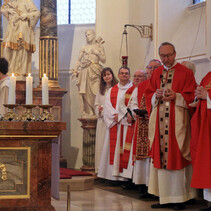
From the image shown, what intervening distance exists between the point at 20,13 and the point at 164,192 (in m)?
5.20

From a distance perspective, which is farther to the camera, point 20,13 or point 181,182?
point 20,13

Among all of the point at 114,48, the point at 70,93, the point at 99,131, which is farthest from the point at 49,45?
the point at 99,131

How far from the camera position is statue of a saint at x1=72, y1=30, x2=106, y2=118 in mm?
9055

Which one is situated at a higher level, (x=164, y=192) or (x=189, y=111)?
(x=189, y=111)

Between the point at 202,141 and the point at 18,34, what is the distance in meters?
5.20

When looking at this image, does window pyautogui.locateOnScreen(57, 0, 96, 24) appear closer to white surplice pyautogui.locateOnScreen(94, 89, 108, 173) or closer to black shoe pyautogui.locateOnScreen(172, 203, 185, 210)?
white surplice pyautogui.locateOnScreen(94, 89, 108, 173)

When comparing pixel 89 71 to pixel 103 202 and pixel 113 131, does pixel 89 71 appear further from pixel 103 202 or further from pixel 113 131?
pixel 103 202

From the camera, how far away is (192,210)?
216 inches

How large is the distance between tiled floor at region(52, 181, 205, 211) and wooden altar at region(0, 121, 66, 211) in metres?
1.22

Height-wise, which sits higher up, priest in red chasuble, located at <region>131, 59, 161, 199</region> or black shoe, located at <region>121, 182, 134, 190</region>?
priest in red chasuble, located at <region>131, 59, 161, 199</region>

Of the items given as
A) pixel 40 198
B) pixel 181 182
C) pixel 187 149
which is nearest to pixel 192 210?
pixel 181 182

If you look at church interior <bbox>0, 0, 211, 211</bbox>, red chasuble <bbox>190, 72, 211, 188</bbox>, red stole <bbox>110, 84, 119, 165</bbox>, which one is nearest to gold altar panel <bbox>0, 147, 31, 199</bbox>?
church interior <bbox>0, 0, 211, 211</bbox>

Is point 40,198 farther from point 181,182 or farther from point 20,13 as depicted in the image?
point 20,13

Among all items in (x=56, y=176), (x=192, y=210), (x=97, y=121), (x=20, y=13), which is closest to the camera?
(x=56, y=176)
